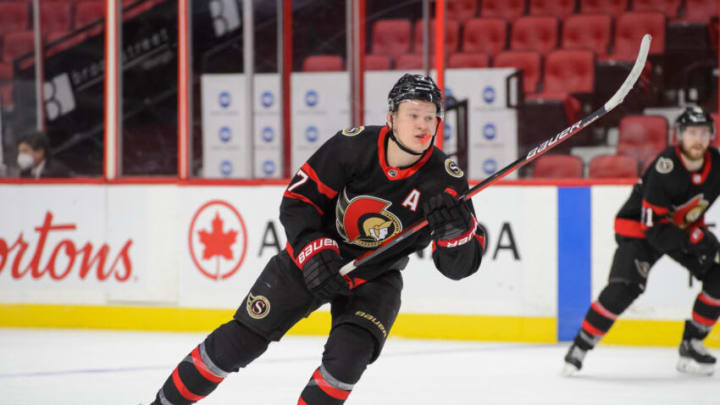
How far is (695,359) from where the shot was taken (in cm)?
429

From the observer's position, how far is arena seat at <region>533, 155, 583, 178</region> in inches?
209

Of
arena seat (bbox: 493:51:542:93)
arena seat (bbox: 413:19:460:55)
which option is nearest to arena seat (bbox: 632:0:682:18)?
arena seat (bbox: 493:51:542:93)

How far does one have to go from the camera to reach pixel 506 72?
18.9 feet

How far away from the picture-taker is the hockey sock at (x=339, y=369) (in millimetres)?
2469

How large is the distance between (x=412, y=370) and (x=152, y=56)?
255cm

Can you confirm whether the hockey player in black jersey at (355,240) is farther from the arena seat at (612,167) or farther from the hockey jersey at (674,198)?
the arena seat at (612,167)

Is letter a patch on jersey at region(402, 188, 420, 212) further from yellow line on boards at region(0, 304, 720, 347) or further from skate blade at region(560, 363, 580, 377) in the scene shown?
yellow line on boards at region(0, 304, 720, 347)

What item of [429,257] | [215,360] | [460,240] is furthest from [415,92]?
[429,257]

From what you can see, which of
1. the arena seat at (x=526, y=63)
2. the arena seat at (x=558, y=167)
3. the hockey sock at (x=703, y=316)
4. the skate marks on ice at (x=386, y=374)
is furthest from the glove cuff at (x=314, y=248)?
the arena seat at (x=526, y=63)

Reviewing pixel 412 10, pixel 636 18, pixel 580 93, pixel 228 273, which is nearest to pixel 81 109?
pixel 228 273

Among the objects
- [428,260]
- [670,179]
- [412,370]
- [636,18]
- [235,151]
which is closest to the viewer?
[670,179]

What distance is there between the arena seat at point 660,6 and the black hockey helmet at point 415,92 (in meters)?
3.87

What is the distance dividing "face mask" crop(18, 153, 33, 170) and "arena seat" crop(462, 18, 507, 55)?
260 cm

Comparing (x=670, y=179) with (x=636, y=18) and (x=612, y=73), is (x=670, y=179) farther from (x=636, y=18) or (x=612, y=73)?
(x=636, y=18)
